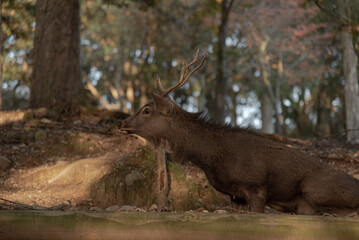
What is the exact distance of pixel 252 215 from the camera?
404cm

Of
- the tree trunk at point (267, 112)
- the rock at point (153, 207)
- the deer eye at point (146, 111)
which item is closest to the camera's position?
the deer eye at point (146, 111)

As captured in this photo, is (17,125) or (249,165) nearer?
(249,165)

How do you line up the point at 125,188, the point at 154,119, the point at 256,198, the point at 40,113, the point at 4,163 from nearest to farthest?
the point at 256,198
the point at 154,119
the point at 125,188
the point at 4,163
the point at 40,113

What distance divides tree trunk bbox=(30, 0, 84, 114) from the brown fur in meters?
6.15

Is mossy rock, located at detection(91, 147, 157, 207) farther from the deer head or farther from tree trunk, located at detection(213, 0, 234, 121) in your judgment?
tree trunk, located at detection(213, 0, 234, 121)

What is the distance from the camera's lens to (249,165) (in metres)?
6.06

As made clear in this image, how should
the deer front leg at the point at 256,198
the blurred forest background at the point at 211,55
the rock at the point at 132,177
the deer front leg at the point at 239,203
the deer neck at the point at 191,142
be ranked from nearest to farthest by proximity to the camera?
the deer front leg at the point at 256,198, the deer front leg at the point at 239,203, the deer neck at the point at 191,142, the rock at the point at 132,177, the blurred forest background at the point at 211,55

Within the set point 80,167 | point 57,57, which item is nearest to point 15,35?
point 57,57

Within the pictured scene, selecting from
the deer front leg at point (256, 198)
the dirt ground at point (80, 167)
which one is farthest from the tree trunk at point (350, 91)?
the deer front leg at point (256, 198)

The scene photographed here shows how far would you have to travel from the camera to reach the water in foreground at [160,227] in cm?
390

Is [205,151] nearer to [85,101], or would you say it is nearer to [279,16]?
[85,101]

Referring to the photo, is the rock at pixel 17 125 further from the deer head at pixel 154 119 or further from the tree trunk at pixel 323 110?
the tree trunk at pixel 323 110

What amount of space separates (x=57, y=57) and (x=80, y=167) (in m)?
5.01

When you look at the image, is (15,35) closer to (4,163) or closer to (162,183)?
(4,163)
